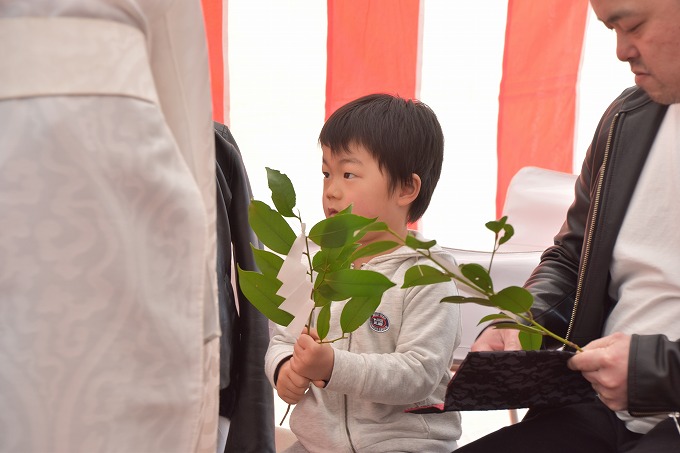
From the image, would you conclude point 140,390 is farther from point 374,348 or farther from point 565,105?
point 565,105

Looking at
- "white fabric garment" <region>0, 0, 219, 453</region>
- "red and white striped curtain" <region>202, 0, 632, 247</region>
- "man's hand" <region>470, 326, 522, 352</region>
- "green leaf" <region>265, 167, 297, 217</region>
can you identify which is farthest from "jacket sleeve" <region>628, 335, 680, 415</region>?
"red and white striped curtain" <region>202, 0, 632, 247</region>

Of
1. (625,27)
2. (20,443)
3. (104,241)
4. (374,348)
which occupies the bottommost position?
(374,348)

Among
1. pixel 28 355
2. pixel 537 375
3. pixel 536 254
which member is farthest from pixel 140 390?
pixel 536 254

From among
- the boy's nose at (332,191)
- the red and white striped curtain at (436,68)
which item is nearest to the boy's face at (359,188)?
the boy's nose at (332,191)

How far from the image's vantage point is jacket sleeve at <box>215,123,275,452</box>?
5.02ft

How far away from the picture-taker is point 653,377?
1.10 meters

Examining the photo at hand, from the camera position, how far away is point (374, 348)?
1.40 meters

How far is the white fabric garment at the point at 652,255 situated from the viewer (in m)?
1.28

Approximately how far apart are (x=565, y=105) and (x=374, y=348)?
1.92m

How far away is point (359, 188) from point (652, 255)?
0.49m

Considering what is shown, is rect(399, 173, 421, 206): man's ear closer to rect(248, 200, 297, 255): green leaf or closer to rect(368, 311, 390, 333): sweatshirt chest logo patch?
rect(368, 311, 390, 333): sweatshirt chest logo patch

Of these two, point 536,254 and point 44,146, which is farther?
point 536,254

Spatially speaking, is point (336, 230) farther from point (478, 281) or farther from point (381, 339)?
point (381, 339)

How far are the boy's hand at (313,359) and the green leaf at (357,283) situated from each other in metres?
0.17
